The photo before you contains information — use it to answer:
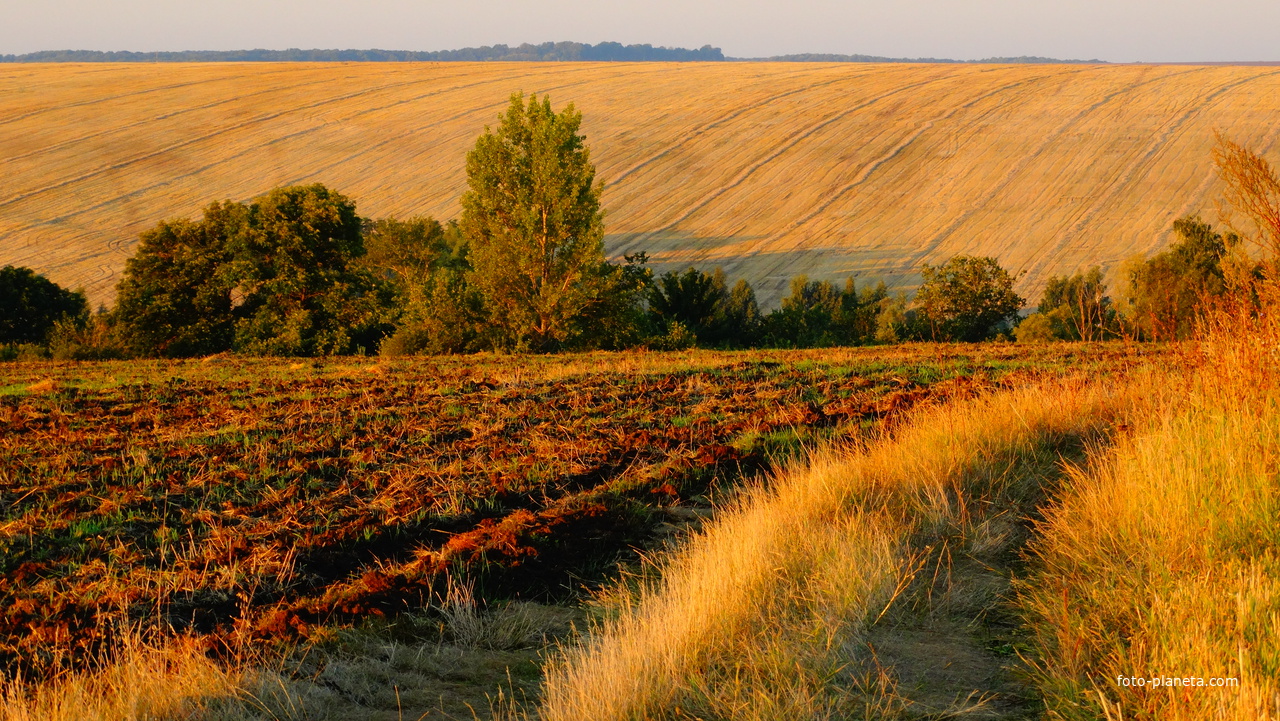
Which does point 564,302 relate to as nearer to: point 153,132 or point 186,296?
point 186,296

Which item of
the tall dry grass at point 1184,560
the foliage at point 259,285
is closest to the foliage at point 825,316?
the foliage at point 259,285

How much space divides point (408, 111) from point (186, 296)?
199 feet

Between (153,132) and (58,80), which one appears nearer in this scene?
(153,132)

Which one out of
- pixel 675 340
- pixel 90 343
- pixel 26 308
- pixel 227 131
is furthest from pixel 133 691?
pixel 227 131

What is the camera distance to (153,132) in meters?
81.2

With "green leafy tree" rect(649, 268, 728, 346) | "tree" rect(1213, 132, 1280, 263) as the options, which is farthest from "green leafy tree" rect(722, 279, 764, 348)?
"tree" rect(1213, 132, 1280, 263)

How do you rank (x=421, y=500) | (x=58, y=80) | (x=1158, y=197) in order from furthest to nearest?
(x=58, y=80) → (x=1158, y=197) → (x=421, y=500)

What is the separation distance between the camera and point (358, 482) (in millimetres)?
8422

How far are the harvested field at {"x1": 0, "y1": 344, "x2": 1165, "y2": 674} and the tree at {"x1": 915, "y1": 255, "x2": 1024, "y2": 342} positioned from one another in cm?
2578

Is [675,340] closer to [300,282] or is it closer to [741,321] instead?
[741,321]

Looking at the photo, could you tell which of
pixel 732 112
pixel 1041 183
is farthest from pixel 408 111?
pixel 1041 183

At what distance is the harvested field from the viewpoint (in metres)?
5.70

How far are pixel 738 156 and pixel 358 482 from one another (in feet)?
236

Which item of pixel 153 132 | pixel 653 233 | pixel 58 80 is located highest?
pixel 58 80
